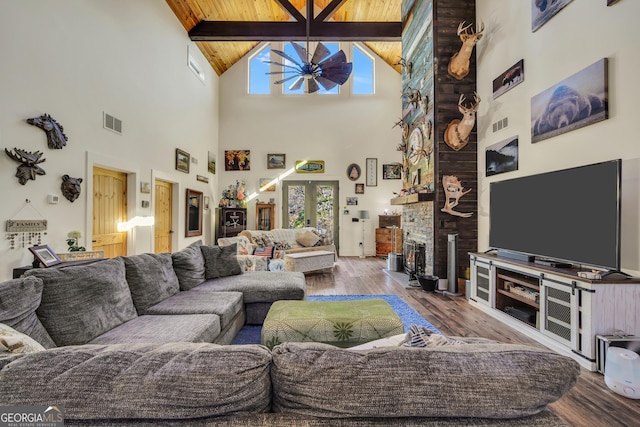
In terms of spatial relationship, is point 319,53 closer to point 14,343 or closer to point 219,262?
point 219,262

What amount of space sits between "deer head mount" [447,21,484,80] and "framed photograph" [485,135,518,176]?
1.26 metres

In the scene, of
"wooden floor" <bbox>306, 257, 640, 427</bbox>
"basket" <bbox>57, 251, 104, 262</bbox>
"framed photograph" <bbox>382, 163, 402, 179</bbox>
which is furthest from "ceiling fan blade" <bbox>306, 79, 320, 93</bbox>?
"basket" <bbox>57, 251, 104, 262</bbox>

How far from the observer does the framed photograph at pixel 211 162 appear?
7555 mm

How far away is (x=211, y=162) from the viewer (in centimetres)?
772

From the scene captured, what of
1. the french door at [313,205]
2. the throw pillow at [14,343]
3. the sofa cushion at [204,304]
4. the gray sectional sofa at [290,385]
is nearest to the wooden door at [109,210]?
the sofa cushion at [204,304]

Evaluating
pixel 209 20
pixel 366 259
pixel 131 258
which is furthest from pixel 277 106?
pixel 131 258

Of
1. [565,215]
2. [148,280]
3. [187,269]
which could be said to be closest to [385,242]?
[565,215]

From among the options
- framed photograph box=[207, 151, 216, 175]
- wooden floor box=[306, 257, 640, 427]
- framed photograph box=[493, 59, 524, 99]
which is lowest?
wooden floor box=[306, 257, 640, 427]

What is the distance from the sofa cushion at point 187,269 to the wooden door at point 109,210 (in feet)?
5.72

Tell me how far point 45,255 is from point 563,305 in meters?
4.83

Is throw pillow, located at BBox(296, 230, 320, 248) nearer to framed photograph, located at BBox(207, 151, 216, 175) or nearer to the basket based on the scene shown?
framed photograph, located at BBox(207, 151, 216, 175)

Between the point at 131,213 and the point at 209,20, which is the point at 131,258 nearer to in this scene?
the point at 131,213

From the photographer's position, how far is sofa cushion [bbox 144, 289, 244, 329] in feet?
7.57

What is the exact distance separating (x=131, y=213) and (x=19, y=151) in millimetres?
1923
